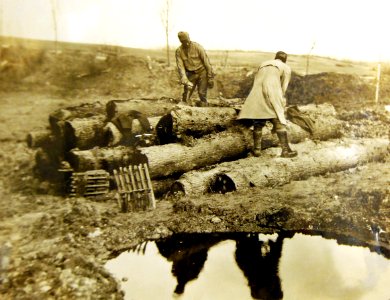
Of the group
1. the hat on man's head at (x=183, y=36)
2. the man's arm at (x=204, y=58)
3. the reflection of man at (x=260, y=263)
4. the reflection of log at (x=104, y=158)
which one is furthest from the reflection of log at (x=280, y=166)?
the hat on man's head at (x=183, y=36)

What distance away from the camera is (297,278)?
406 centimetres

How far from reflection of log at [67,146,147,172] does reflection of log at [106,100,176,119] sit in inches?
31.8

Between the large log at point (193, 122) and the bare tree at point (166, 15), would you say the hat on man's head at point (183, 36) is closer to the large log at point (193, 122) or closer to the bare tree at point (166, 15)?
the bare tree at point (166, 15)

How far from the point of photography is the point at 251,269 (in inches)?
160

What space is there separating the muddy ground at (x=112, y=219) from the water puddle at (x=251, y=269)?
158mm

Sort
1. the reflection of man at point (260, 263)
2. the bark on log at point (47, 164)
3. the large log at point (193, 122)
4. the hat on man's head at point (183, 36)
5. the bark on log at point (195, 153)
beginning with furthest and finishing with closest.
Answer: the hat on man's head at point (183, 36) < the large log at point (193, 122) < the bark on log at point (47, 164) < the bark on log at point (195, 153) < the reflection of man at point (260, 263)

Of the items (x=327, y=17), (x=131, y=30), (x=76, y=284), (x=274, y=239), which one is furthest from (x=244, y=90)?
(x=76, y=284)

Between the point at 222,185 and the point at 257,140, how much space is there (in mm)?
940

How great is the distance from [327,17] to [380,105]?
3.32 metres

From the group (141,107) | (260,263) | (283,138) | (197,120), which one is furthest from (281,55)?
(260,263)

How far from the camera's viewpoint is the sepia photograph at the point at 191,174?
400 centimetres

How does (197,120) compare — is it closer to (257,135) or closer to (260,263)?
(257,135)

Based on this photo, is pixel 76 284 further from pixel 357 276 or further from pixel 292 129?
pixel 292 129

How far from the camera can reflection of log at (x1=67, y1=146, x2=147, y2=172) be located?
5160 mm
